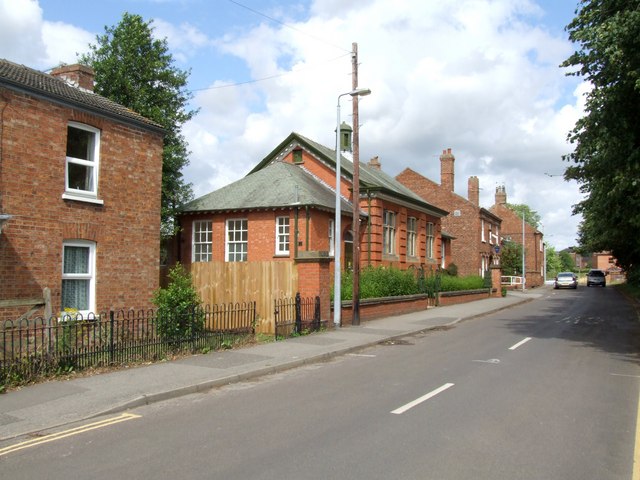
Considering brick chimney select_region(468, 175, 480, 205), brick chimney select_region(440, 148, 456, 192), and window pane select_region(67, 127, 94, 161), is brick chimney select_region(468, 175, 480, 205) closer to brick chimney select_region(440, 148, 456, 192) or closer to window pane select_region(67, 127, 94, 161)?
brick chimney select_region(440, 148, 456, 192)

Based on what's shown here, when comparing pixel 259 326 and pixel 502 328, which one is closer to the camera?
pixel 259 326

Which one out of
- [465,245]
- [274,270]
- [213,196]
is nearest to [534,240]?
[465,245]

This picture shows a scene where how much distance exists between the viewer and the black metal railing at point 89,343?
29.1ft

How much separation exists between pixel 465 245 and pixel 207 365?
37686 mm

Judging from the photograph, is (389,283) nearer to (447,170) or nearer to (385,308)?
(385,308)

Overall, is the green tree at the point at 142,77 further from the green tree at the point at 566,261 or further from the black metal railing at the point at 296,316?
the green tree at the point at 566,261

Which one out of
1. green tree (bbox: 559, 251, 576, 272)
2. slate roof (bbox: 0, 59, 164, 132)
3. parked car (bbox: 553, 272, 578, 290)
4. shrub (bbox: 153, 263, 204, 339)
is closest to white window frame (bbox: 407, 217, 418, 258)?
slate roof (bbox: 0, 59, 164, 132)

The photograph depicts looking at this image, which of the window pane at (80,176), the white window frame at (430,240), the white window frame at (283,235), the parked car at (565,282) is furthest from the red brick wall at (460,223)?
the window pane at (80,176)

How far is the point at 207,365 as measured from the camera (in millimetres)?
10625

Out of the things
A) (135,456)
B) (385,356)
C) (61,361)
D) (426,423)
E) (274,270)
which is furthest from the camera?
(274,270)

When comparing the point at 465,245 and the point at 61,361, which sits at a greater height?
the point at 465,245

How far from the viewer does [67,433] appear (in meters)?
6.50

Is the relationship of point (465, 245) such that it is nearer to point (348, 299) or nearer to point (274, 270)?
point (348, 299)

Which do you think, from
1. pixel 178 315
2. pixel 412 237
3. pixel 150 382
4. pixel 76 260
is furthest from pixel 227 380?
pixel 412 237
